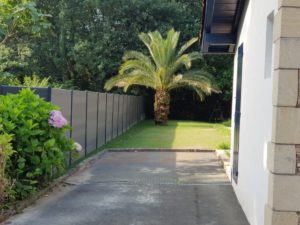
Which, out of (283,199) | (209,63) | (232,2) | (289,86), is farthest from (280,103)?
(209,63)

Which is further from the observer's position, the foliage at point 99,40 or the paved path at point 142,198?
the foliage at point 99,40

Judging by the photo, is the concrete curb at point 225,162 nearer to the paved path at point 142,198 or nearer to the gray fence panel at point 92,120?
the paved path at point 142,198

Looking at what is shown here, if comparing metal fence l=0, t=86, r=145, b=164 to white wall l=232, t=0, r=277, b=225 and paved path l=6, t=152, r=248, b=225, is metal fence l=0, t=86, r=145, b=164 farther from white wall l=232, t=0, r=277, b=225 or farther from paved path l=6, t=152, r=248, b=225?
white wall l=232, t=0, r=277, b=225

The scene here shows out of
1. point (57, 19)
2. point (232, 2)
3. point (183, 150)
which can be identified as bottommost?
point (183, 150)

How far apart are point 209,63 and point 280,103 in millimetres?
27446

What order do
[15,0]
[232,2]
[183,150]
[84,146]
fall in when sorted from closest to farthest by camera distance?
[232,2]
[15,0]
[84,146]
[183,150]

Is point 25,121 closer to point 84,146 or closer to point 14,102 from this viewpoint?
point 14,102

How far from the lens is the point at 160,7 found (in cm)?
3100

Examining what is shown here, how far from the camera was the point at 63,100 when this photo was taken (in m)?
10.6

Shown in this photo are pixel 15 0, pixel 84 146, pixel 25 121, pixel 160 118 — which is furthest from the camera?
pixel 160 118

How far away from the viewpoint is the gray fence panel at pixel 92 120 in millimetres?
13758

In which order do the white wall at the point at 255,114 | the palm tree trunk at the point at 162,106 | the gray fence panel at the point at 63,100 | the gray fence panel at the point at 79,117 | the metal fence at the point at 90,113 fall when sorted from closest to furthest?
the white wall at the point at 255,114 < the gray fence panel at the point at 63,100 < the metal fence at the point at 90,113 < the gray fence panel at the point at 79,117 < the palm tree trunk at the point at 162,106

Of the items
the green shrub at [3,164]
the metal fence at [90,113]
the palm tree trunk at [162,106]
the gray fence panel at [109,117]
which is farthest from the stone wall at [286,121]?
the palm tree trunk at [162,106]

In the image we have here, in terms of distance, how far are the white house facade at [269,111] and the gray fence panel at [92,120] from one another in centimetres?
610
